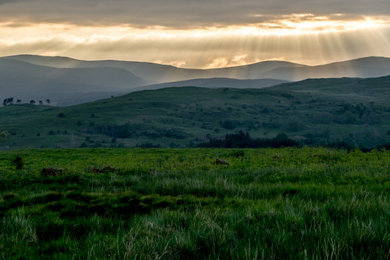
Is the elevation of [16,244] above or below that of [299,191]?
above

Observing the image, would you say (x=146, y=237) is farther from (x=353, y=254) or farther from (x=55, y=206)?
(x=55, y=206)

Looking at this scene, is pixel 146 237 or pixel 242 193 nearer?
pixel 146 237

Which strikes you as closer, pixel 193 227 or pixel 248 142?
pixel 193 227

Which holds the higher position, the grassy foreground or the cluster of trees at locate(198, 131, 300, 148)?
the grassy foreground

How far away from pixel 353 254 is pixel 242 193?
6362 mm

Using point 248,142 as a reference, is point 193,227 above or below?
above

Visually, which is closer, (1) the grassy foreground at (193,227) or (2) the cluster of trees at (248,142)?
(1) the grassy foreground at (193,227)

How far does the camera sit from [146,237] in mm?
7051

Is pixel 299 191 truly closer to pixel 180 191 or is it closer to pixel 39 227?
pixel 180 191

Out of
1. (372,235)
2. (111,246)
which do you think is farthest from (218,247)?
(372,235)

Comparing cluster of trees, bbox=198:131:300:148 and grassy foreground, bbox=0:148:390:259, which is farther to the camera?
cluster of trees, bbox=198:131:300:148

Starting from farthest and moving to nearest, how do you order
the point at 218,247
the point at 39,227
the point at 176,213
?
the point at 176,213 < the point at 39,227 < the point at 218,247

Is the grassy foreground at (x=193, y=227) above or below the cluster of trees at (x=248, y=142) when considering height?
above

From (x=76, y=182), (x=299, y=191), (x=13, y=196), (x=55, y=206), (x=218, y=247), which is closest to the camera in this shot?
(x=218, y=247)
